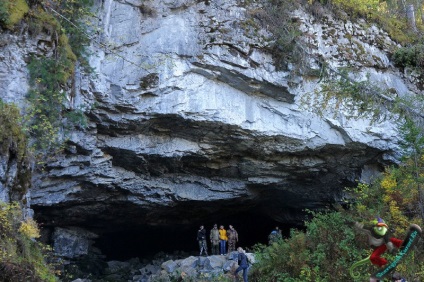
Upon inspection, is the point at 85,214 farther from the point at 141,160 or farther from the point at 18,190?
the point at 18,190

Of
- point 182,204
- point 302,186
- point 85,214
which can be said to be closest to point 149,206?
point 182,204

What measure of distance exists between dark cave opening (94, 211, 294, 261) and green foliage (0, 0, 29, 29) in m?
9.54

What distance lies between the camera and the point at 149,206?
1493 cm

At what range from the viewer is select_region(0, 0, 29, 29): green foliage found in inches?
375

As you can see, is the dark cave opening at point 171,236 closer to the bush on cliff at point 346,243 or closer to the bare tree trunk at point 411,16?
the bush on cliff at point 346,243

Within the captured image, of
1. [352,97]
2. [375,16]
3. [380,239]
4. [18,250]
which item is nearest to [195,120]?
[352,97]

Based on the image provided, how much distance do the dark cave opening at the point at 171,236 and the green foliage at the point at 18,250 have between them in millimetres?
9379

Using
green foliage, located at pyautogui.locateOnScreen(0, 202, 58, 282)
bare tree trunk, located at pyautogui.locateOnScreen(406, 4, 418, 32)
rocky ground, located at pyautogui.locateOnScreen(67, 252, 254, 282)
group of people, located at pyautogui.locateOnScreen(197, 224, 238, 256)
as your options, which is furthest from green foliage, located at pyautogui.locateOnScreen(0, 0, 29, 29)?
bare tree trunk, located at pyautogui.locateOnScreen(406, 4, 418, 32)

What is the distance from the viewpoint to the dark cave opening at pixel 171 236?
1781 cm

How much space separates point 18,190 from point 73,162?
325cm

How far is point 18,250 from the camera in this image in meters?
7.50

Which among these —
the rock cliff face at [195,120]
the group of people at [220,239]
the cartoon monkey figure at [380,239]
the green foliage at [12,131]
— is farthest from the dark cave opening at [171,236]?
the cartoon monkey figure at [380,239]

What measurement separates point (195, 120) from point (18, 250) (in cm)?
586

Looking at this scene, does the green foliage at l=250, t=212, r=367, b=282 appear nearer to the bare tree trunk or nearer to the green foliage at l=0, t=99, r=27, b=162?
the green foliage at l=0, t=99, r=27, b=162
